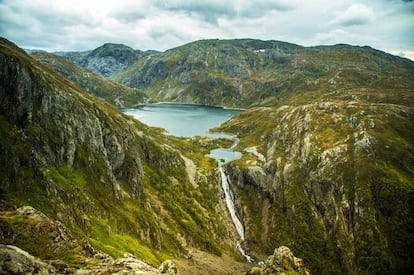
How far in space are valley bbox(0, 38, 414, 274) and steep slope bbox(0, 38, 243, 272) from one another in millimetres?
334

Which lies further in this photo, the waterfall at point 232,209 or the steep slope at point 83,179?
the waterfall at point 232,209

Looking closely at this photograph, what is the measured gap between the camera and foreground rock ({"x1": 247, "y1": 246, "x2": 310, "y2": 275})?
48.8 metres

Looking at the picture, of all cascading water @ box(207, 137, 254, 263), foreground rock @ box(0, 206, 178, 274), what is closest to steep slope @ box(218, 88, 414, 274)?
cascading water @ box(207, 137, 254, 263)

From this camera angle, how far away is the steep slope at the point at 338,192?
336 feet

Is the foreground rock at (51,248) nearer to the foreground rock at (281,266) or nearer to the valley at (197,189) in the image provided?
the valley at (197,189)

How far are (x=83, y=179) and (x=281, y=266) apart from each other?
51.3 m

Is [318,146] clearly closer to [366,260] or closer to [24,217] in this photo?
[366,260]

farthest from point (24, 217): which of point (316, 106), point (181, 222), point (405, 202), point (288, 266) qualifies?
point (316, 106)

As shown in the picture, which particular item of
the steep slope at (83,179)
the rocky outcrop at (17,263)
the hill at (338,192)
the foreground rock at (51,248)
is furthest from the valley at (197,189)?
the rocky outcrop at (17,263)

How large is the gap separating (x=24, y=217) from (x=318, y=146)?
13581 cm

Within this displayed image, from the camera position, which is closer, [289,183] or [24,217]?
[24,217]

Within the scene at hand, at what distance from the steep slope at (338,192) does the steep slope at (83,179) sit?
93.3 ft

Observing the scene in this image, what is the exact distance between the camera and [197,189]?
12481 cm

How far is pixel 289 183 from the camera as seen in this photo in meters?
130
